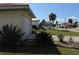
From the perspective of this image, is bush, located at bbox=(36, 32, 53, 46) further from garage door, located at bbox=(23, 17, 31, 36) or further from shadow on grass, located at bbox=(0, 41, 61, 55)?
garage door, located at bbox=(23, 17, 31, 36)

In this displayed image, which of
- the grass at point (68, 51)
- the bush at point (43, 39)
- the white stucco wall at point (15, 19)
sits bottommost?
the grass at point (68, 51)

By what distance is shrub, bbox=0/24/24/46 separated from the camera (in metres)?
9.76

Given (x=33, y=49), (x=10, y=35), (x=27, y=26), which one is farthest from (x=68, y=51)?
(x=27, y=26)

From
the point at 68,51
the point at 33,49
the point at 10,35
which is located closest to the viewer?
the point at 68,51

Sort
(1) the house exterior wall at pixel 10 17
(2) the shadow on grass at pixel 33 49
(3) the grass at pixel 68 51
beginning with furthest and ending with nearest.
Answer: (1) the house exterior wall at pixel 10 17, (2) the shadow on grass at pixel 33 49, (3) the grass at pixel 68 51

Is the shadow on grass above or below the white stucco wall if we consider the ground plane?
below

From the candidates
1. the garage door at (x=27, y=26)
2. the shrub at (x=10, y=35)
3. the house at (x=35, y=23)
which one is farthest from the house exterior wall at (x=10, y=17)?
the house at (x=35, y=23)

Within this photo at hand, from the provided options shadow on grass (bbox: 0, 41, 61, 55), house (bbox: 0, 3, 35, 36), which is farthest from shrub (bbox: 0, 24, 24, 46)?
house (bbox: 0, 3, 35, 36)

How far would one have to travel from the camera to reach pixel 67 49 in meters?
9.79

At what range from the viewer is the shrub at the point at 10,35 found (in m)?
9.76

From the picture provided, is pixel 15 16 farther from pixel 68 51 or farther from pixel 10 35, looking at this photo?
pixel 68 51

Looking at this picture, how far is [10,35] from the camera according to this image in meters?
9.83

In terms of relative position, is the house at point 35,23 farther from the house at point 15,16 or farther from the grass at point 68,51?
the grass at point 68,51

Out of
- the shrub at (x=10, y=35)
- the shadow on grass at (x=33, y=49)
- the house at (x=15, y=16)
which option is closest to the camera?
the shadow on grass at (x=33, y=49)
